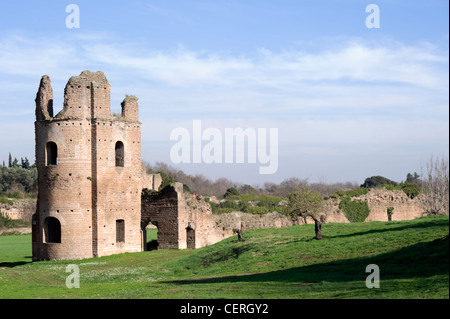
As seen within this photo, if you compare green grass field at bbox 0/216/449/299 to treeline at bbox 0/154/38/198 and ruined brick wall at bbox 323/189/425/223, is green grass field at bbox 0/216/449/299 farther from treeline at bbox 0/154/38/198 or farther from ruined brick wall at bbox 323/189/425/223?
treeline at bbox 0/154/38/198

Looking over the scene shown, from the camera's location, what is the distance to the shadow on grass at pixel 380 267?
809 inches

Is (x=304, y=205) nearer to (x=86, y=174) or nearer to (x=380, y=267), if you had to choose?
(x=86, y=174)

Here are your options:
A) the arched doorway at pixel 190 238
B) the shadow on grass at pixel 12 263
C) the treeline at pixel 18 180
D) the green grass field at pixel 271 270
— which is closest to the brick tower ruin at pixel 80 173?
the shadow on grass at pixel 12 263

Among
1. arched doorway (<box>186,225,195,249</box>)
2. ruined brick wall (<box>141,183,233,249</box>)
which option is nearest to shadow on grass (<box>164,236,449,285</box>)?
ruined brick wall (<box>141,183,233,249</box>)

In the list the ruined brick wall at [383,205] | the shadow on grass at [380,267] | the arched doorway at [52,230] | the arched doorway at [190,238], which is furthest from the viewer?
the ruined brick wall at [383,205]

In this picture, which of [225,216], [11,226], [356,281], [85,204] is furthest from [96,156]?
[11,226]

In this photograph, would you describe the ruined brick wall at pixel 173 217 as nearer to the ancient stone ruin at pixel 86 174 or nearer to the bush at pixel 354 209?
the ancient stone ruin at pixel 86 174

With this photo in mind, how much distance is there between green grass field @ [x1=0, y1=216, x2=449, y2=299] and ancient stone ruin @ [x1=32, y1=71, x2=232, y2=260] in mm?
1687

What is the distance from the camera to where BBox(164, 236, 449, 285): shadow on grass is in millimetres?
20547

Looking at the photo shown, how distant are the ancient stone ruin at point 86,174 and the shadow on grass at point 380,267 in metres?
15.8

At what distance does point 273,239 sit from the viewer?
34.8 meters

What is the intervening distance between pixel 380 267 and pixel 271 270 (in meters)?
5.34

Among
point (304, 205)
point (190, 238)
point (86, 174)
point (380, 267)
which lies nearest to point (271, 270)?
point (380, 267)
